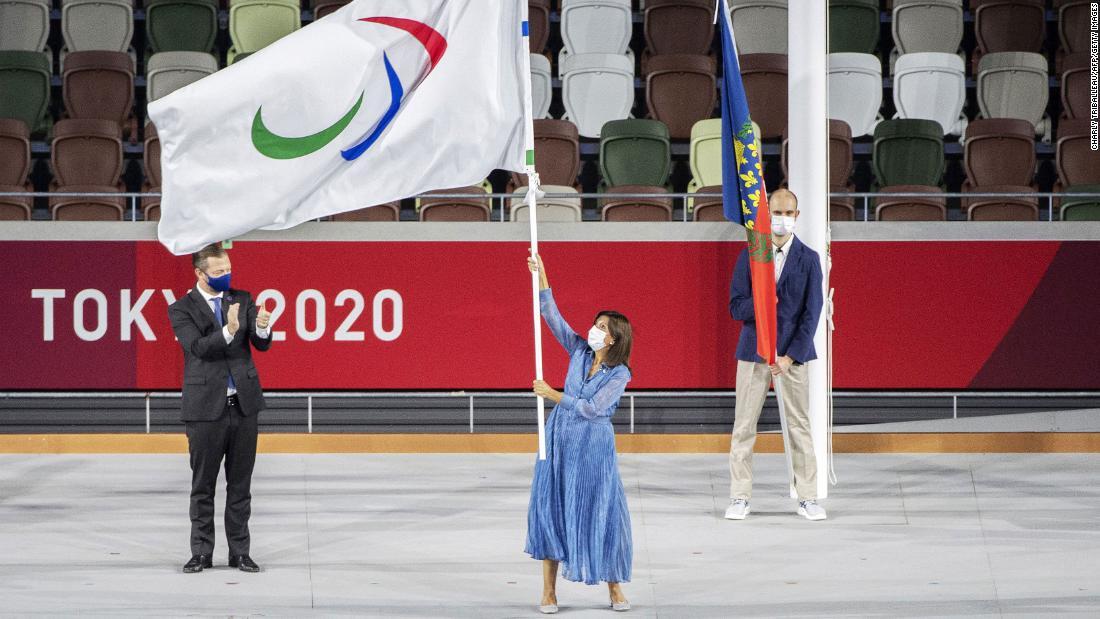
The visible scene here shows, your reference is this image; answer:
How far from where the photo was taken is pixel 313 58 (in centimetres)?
759

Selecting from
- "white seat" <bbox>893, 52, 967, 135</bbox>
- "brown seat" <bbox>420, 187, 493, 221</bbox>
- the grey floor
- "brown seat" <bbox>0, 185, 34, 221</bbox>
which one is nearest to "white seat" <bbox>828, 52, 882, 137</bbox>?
→ "white seat" <bbox>893, 52, 967, 135</bbox>

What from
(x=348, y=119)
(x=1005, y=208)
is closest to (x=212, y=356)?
(x=348, y=119)

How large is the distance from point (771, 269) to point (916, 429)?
351 cm

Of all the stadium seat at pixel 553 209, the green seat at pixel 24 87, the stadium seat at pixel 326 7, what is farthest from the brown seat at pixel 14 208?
Answer: the stadium seat at pixel 553 209

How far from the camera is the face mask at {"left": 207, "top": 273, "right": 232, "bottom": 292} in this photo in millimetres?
7332

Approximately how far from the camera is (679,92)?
1410 cm

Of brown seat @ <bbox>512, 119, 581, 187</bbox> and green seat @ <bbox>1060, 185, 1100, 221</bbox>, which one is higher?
brown seat @ <bbox>512, 119, 581, 187</bbox>

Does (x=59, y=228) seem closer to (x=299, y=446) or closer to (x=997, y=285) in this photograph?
(x=299, y=446)

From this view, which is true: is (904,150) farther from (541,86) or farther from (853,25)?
(541,86)

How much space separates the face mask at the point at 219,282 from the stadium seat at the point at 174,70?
6644 mm

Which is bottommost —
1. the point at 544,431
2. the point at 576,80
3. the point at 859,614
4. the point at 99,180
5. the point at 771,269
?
the point at 859,614

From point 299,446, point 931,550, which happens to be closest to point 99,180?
point 299,446

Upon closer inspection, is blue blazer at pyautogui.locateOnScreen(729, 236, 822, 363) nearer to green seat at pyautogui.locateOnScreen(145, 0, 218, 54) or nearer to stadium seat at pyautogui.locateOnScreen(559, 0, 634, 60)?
stadium seat at pyautogui.locateOnScreen(559, 0, 634, 60)

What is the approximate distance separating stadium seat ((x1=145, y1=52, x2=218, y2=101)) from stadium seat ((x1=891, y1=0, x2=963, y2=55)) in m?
6.59
